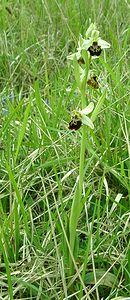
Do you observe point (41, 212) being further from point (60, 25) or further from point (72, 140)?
point (60, 25)

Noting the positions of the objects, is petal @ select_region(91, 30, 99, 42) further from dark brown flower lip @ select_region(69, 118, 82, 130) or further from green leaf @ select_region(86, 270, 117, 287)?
green leaf @ select_region(86, 270, 117, 287)

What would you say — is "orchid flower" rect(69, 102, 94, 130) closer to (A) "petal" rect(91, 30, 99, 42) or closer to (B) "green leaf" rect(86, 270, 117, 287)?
(A) "petal" rect(91, 30, 99, 42)

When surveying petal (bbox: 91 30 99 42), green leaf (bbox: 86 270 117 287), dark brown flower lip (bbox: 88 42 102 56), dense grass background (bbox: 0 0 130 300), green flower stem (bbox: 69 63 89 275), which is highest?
petal (bbox: 91 30 99 42)

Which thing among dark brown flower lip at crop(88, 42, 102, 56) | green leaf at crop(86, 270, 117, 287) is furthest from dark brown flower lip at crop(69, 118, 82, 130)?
green leaf at crop(86, 270, 117, 287)

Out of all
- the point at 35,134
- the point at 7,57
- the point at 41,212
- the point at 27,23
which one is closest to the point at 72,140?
the point at 35,134

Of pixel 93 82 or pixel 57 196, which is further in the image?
pixel 57 196

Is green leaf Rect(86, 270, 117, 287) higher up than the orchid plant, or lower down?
lower down

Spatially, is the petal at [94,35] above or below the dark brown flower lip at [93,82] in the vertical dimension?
above

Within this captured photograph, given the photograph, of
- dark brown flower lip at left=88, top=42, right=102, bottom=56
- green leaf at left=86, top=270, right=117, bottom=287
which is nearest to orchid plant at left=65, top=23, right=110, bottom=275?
dark brown flower lip at left=88, top=42, right=102, bottom=56

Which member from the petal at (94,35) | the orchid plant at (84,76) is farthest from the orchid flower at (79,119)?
the petal at (94,35)

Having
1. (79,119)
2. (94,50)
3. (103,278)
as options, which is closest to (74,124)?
(79,119)

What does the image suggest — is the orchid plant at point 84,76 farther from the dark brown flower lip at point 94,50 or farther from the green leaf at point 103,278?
the green leaf at point 103,278

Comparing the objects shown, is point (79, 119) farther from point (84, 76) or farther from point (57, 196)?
point (57, 196)
